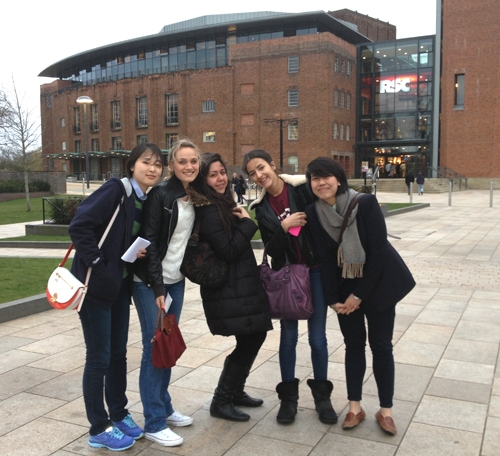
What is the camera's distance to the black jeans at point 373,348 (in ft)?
11.9

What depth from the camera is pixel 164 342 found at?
3412mm

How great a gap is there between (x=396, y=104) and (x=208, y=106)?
19.4 metres

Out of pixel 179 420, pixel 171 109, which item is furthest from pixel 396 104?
pixel 179 420

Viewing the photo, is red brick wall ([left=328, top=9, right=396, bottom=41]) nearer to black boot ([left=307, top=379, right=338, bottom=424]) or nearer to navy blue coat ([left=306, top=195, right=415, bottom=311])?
navy blue coat ([left=306, top=195, right=415, bottom=311])

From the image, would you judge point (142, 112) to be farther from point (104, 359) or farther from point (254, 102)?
point (104, 359)

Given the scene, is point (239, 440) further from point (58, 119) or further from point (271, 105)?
point (58, 119)

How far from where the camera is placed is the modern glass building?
5300cm

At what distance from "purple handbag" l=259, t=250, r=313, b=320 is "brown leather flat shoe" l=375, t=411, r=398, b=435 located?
87 cm

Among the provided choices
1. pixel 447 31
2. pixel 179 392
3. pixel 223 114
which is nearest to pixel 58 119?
pixel 223 114

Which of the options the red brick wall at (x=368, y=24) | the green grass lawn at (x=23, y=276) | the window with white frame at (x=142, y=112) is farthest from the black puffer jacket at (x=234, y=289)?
the red brick wall at (x=368, y=24)

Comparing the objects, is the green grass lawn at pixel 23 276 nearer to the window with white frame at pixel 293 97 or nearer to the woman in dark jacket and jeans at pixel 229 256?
the woman in dark jacket and jeans at pixel 229 256

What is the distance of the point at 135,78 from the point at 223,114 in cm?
1327

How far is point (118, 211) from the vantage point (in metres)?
3.29

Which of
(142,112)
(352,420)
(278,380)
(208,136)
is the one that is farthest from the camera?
(142,112)
